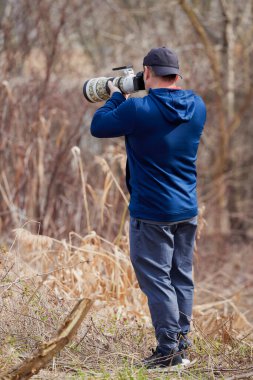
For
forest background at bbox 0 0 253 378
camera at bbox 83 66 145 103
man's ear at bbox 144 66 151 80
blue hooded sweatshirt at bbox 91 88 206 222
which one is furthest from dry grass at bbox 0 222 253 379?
man's ear at bbox 144 66 151 80

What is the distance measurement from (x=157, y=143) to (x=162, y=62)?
0.43 metres

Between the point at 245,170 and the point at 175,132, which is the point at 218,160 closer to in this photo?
the point at 245,170

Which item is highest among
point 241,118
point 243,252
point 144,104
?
point 144,104

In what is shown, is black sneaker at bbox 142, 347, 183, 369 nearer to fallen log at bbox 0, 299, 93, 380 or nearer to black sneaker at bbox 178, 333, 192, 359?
black sneaker at bbox 178, 333, 192, 359

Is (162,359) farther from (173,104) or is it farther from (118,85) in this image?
(118,85)

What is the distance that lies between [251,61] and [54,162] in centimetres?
529

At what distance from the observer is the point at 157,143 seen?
4.25 metres

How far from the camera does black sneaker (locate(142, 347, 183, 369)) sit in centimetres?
429

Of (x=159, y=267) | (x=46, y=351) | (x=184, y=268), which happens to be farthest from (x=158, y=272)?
(x=46, y=351)

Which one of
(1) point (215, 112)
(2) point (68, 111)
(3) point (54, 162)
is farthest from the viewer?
(1) point (215, 112)

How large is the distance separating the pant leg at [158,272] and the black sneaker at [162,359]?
0.03 metres

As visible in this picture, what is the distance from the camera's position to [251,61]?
1247 cm

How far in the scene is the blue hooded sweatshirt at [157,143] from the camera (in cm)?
418

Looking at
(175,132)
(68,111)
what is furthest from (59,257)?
(68,111)
